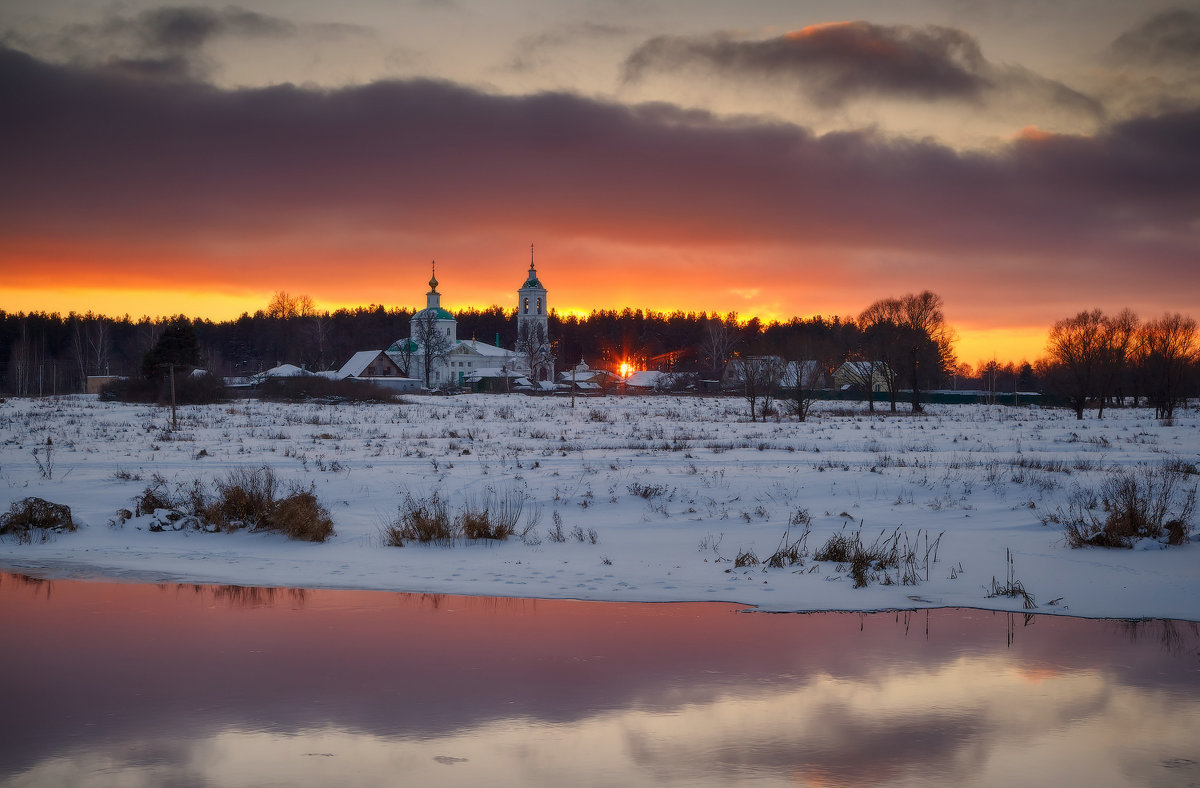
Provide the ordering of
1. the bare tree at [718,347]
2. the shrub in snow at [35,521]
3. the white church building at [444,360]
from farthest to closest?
the bare tree at [718,347] < the white church building at [444,360] < the shrub in snow at [35,521]

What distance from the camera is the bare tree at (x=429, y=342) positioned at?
10981cm

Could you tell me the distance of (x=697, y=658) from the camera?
941 cm

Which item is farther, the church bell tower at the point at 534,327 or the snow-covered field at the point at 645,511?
the church bell tower at the point at 534,327

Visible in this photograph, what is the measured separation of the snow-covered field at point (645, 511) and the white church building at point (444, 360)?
70.4 m

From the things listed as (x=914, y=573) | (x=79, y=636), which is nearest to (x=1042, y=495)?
(x=914, y=573)

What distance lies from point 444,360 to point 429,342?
5.94 meters

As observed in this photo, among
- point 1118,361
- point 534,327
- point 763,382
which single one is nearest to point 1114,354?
point 1118,361

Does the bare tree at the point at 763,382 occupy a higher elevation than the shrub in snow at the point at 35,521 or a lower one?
higher

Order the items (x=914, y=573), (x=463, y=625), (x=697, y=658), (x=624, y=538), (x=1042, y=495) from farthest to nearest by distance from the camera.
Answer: (x=1042, y=495), (x=624, y=538), (x=914, y=573), (x=463, y=625), (x=697, y=658)

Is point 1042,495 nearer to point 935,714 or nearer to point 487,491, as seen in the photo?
point 487,491

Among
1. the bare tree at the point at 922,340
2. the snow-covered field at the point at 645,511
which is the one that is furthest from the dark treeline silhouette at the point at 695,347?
the snow-covered field at the point at 645,511

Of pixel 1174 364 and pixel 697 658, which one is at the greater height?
pixel 1174 364

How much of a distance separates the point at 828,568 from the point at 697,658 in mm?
4537

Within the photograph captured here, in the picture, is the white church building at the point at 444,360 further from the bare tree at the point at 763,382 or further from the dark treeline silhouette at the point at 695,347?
the bare tree at the point at 763,382
